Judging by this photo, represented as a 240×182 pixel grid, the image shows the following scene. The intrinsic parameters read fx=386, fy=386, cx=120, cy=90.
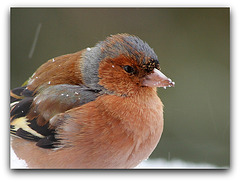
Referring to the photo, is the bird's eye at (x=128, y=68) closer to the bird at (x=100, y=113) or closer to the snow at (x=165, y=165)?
the bird at (x=100, y=113)

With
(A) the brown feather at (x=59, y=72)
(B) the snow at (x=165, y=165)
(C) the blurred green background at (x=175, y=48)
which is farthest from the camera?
(C) the blurred green background at (x=175, y=48)

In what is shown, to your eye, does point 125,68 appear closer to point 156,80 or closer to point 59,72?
point 156,80

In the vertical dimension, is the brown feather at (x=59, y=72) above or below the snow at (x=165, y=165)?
above

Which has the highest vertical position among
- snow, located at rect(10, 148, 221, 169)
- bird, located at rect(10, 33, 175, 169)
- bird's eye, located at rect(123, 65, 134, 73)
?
bird's eye, located at rect(123, 65, 134, 73)

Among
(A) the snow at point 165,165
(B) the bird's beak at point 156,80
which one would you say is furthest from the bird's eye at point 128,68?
(A) the snow at point 165,165

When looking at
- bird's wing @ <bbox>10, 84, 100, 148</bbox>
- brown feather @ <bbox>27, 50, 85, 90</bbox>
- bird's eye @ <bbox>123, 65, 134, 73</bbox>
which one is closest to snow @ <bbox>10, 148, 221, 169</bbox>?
bird's wing @ <bbox>10, 84, 100, 148</bbox>

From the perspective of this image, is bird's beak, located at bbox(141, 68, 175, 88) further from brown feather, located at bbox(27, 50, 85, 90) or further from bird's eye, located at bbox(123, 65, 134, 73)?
brown feather, located at bbox(27, 50, 85, 90)

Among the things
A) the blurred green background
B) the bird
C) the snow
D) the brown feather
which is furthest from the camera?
the blurred green background

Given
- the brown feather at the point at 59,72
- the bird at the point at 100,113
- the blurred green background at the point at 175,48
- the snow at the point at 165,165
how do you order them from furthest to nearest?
the blurred green background at the point at 175,48 < the snow at the point at 165,165 < the brown feather at the point at 59,72 < the bird at the point at 100,113
